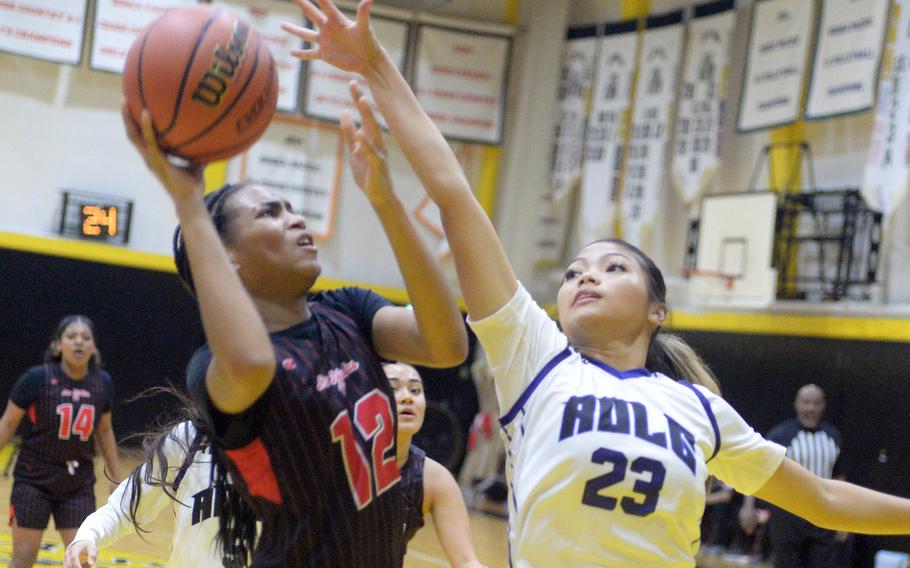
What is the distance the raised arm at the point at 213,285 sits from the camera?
1978 millimetres

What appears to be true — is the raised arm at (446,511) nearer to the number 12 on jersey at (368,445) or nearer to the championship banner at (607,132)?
the number 12 on jersey at (368,445)

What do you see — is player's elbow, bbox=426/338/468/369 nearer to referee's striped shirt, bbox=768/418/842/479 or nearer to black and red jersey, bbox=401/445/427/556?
black and red jersey, bbox=401/445/427/556

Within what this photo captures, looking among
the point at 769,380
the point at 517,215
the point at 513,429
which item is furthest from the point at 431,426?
the point at 513,429

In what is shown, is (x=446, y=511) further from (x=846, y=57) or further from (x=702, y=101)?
(x=702, y=101)

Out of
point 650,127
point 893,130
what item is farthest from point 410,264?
point 650,127

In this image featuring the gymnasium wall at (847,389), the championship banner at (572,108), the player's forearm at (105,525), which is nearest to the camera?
the player's forearm at (105,525)

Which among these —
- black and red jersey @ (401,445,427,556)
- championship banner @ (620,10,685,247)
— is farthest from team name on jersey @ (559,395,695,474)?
championship banner @ (620,10,685,247)

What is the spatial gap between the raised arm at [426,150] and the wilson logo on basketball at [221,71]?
0.16 metres

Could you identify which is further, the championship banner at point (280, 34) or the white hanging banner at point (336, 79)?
the white hanging banner at point (336, 79)

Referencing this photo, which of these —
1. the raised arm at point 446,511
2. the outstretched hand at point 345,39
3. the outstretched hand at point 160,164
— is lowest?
the raised arm at point 446,511

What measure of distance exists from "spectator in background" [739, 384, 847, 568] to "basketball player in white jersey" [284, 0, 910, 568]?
5.52 m

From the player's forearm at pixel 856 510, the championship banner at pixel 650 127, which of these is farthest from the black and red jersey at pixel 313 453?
the championship banner at pixel 650 127

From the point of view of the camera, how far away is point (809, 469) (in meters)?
8.30

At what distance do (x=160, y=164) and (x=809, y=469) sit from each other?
23.8 feet
